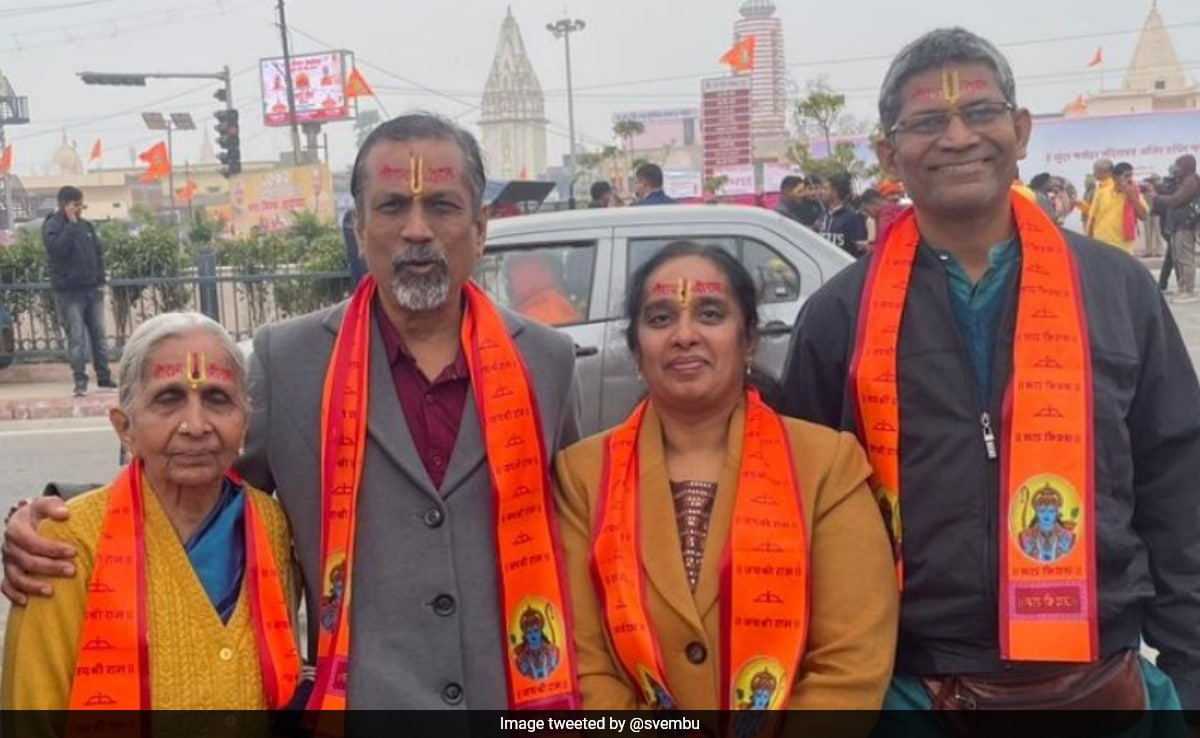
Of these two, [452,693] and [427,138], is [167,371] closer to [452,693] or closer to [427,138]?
[427,138]

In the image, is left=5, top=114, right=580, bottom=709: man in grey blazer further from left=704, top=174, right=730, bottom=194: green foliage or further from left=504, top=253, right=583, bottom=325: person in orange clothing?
left=704, top=174, right=730, bottom=194: green foliage

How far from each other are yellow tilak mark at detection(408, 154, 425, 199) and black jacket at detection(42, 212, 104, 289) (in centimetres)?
1083

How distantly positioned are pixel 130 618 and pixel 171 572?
4.7 inches

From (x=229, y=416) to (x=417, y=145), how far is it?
618 millimetres

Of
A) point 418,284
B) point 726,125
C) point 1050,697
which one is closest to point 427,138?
point 418,284

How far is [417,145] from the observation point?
2.53 m

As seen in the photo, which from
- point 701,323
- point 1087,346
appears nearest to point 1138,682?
point 1087,346

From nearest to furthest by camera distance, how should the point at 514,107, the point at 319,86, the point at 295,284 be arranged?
1. the point at 295,284
2. the point at 319,86
3. the point at 514,107

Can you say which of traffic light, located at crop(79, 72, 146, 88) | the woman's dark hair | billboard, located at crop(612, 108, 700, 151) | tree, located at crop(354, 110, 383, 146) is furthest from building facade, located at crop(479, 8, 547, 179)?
the woman's dark hair

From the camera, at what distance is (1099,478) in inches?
92.8

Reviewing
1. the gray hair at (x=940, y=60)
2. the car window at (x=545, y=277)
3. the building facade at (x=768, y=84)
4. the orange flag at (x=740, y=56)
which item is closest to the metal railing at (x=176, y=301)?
the car window at (x=545, y=277)

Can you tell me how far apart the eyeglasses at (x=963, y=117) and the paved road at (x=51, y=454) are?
19.9 feet

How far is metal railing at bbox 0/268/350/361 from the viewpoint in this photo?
13414mm

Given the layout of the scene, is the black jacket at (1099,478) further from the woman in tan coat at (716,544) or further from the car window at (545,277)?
the car window at (545,277)
